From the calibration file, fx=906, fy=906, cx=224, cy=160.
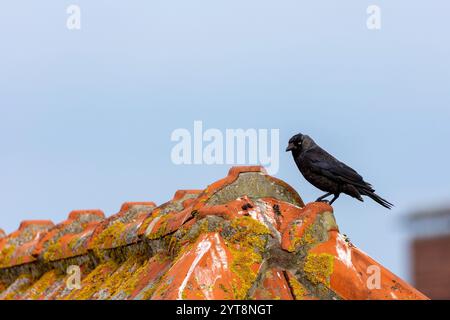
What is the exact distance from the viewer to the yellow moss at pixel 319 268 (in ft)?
14.9

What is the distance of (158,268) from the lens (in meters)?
5.09

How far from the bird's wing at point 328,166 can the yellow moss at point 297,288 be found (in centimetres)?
217

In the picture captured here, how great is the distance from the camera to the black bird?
6.64 metres

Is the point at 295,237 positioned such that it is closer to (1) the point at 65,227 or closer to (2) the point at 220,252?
(2) the point at 220,252

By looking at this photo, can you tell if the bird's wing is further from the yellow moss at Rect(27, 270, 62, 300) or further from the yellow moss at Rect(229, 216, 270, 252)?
the yellow moss at Rect(27, 270, 62, 300)

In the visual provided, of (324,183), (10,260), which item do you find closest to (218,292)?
(324,183)

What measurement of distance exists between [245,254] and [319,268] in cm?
38

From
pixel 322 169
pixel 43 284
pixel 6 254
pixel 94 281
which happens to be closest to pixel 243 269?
pixel 94 281

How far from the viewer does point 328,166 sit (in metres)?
6.64

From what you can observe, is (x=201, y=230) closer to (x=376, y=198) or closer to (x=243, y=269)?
(x=243, y=269)

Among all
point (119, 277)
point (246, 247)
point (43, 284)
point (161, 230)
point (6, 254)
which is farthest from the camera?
point (6, 254)

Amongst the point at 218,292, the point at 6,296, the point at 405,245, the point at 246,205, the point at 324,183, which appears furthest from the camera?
the point at 405,245

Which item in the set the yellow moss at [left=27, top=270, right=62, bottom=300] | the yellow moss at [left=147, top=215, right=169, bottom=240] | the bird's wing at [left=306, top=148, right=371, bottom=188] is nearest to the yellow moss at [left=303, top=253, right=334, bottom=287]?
the yellow moss at [left=147, top=215, right=169, bottom=240]
